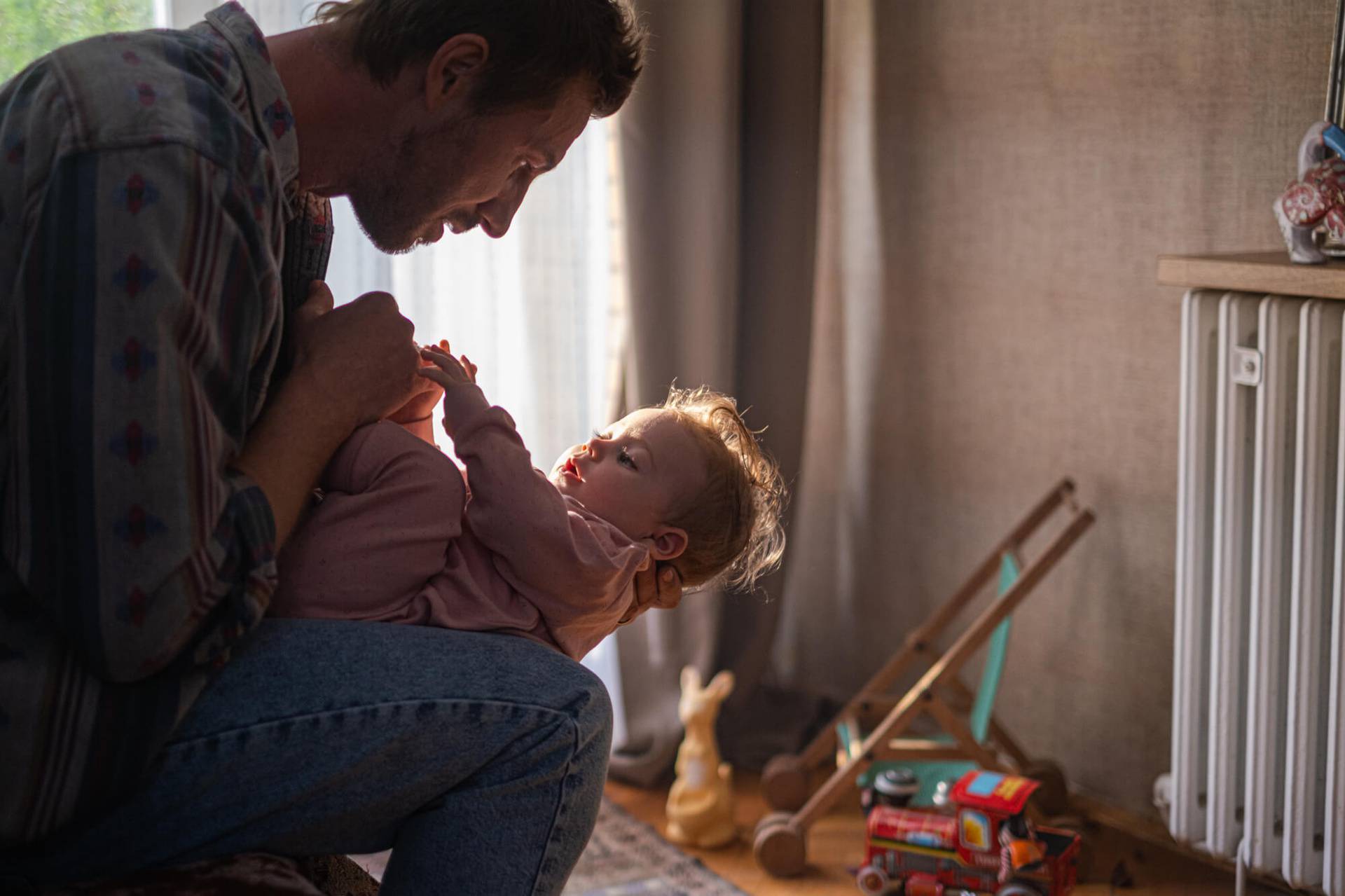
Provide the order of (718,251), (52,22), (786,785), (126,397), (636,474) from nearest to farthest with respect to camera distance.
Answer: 1. (126,397)
2. (636,474)
3. (52,22)
4. (786,785)
5. (718,251)

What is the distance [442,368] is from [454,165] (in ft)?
0.66

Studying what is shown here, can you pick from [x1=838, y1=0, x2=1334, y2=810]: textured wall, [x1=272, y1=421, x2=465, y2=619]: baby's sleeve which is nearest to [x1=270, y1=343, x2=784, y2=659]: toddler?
[x1=272, y1=421, x2=465, y2=619]: baby's sleeve

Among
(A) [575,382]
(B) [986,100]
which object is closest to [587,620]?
(A) [575,382]

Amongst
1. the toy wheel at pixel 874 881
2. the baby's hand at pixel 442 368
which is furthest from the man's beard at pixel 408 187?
the toy wheel at pixel 874 881

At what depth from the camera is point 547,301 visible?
259 cm

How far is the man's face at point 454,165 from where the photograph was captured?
4.06 feet

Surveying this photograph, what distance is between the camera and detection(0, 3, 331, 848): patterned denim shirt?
90 cm

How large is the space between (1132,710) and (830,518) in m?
0.82

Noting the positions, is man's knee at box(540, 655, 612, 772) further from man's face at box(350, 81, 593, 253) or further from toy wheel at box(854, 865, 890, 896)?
toy wheel at box(854, 865, 890, 896)

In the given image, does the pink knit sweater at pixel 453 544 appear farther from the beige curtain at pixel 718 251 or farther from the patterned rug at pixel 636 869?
the beige curtain at pixel 718 251

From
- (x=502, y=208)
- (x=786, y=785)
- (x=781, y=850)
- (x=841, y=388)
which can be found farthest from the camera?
(x=841, y=388)

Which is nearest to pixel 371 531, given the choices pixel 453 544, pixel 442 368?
pixel 453 544

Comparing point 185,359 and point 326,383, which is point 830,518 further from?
point 185,359

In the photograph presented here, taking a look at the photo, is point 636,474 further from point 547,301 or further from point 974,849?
point 547,301
